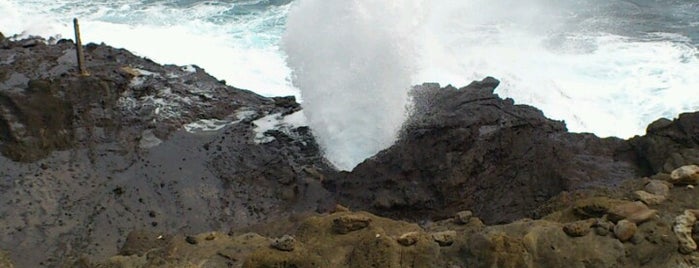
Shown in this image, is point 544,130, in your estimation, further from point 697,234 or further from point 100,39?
point 100,39

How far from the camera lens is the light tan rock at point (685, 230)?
5.05m

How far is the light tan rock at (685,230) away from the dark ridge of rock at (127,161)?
13.8 feet

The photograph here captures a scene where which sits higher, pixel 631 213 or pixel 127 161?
pixel 631 213

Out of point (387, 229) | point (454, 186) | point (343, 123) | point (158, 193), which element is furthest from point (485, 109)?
point (158, 193)

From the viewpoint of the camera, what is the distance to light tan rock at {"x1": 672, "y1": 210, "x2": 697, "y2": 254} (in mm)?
5047

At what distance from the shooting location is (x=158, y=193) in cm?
824

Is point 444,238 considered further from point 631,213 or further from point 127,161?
point 127,161

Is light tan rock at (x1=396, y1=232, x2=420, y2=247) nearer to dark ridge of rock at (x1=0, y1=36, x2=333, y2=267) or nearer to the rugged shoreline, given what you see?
the rugged shoreline

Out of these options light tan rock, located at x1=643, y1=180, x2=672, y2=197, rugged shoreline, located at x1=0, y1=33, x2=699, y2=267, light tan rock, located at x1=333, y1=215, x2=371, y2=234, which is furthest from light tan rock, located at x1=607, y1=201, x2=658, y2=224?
light tan rock, located at x1=333, y1=215, x2=371, y2=234

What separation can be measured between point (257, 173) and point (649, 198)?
4754mm

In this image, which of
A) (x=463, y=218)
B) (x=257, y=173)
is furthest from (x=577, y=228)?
(x=257, y=173)

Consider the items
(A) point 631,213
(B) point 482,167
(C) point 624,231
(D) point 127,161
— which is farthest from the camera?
(D) point 127,161

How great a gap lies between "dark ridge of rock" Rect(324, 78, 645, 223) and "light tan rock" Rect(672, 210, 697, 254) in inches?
90.5

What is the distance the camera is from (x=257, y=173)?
879cm
